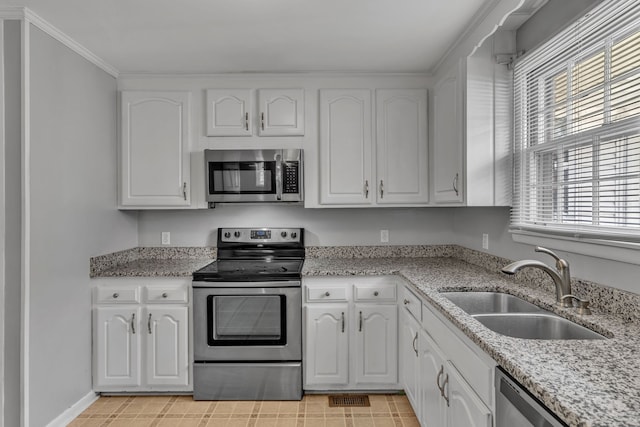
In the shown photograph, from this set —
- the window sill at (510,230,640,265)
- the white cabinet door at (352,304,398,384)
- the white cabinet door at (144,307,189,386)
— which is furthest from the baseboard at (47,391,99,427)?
the window sill at (510,230,640,265)

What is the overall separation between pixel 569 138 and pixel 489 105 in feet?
1.94

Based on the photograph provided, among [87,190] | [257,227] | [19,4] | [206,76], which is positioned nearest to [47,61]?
[19,4]

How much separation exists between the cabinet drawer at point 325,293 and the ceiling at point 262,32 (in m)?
1.58

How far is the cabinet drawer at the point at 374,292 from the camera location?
2611mm

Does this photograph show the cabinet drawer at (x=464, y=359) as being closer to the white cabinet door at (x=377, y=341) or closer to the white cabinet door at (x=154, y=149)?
the white cabinet door at (x=377, y=341)

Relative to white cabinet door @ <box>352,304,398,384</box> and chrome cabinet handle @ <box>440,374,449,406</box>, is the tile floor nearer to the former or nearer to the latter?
white cabinet door @ <box>352,304,398,384</box>

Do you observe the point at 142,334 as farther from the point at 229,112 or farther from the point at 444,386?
the point at 444,386

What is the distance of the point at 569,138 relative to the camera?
1805mm

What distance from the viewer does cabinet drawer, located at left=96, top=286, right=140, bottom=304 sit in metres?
2.61

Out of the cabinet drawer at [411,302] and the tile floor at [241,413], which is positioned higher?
the cabinet drawer at [411,302]

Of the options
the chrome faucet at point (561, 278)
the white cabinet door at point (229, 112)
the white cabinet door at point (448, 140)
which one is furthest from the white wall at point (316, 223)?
the chrome faucet at point (561, 278)

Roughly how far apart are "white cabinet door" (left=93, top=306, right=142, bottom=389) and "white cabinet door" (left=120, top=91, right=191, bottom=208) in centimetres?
81

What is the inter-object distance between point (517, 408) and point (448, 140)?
1.86 m

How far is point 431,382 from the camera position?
74.7 inches
